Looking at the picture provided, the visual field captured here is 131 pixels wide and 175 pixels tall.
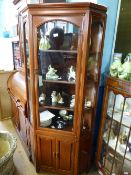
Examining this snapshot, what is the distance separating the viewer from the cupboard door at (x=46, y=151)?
1832 millimetres

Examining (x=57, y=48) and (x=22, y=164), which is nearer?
(x=57, y=48)

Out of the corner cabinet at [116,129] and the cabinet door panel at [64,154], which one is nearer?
the corner cabinet at [116,129]

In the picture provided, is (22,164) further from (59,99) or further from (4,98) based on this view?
(4,98)

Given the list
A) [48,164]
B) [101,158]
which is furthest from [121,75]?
[48,164]

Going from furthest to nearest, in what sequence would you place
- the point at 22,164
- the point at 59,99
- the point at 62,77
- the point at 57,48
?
the point at 22,164 → the point at 59,99 → the point at 62,77 → the point at 57,48

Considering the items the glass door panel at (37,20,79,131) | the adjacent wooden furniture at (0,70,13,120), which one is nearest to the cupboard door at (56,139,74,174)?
the glass door panel at (37,20,79,131)

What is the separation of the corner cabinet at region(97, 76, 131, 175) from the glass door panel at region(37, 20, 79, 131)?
0.38m

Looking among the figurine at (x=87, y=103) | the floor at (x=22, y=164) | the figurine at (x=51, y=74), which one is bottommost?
the floor at (x=22, y=164)

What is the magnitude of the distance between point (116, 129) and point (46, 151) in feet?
2.74

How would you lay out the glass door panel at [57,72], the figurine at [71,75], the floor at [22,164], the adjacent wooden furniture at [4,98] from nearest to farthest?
the glass door panel at [57,72] → the figurine at [71,75] → the floor at [22,164] → the adjacent wooden furniture at [4,98]

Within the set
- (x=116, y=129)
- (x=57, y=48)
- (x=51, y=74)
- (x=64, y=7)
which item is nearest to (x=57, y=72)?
(x=51, y=74)

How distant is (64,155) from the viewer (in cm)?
185

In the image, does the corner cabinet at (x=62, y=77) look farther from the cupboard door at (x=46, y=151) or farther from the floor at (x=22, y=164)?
the floor at (x=22, y=164)

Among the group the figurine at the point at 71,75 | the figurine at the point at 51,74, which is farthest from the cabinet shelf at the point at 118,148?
the figurine at the point at 51,74
